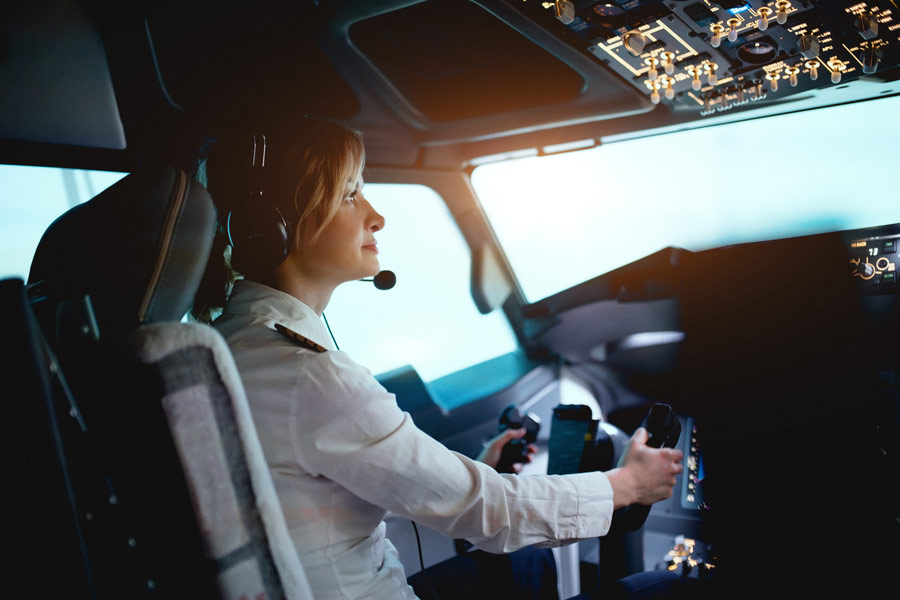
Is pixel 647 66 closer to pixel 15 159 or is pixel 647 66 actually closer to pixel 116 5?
pixel 116 5

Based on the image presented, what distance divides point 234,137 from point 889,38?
1512 millimetres

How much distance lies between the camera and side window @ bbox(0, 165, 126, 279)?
1430 mm

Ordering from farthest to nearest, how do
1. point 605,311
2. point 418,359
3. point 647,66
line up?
point 418,359
point 605,311
point 647,66

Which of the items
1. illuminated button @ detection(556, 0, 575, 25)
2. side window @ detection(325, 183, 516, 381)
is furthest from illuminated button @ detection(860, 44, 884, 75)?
side window @ detection(325, 183, 516, 381)

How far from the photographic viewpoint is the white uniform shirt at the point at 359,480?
32.4 inches

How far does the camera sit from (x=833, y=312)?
67.8 inches

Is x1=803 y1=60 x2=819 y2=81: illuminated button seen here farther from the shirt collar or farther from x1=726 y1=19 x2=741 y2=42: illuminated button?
the shirt collar

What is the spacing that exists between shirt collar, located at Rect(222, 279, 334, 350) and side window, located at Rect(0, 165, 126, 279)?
621 mm

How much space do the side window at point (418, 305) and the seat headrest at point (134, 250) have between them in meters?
1.58

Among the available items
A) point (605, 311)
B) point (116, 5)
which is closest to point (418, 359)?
point (605, 311)

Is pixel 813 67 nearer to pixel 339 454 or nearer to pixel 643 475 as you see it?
pixel 643 475

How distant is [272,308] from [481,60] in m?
1.27

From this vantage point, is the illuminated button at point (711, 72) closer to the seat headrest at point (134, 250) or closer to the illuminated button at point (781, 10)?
the illuminated button at point (781, 10)

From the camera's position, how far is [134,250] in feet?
2.31
